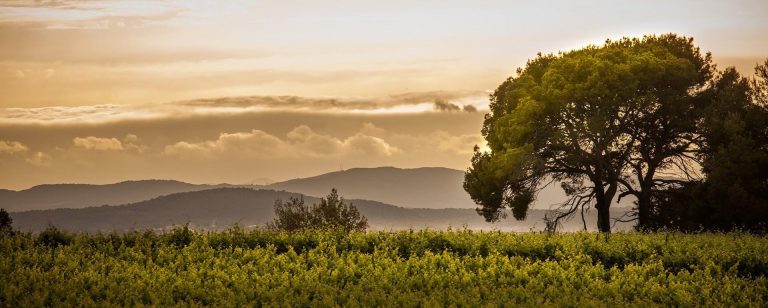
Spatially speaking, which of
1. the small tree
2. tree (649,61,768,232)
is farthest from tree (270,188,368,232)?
tree (649,61,768,232)

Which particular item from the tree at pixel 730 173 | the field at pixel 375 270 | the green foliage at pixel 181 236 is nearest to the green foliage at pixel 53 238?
the field at pixel 375 270

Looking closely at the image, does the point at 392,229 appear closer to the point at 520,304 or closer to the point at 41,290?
the point at 520,304

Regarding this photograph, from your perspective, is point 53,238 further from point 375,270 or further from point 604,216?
point 604,216

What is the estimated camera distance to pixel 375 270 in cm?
1934

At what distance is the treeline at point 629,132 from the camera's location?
129ft

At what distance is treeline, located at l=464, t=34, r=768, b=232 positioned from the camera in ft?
129

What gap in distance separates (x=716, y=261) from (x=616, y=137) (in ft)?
67.2

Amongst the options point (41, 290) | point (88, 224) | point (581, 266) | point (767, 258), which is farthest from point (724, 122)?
point (88, 224)

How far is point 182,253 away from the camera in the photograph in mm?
22422

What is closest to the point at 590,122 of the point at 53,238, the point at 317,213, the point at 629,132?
the point at 629,132

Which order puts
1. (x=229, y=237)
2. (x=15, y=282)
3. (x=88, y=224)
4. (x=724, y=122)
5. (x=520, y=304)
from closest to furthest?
(x=520, y=304), (x=15, y=282), (x=229, y=237), (x=724, y=122), (x=88, y=224)

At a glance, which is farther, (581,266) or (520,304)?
(581,266)

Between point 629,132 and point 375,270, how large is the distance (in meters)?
27.1

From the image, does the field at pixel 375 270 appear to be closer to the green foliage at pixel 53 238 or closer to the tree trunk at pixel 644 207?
the green foliage at pixel 53 238
